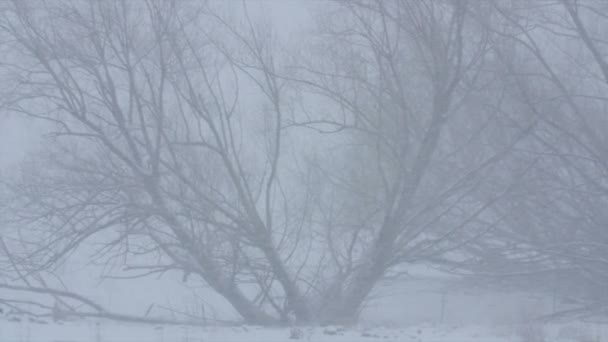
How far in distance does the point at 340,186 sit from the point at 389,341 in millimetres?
3563

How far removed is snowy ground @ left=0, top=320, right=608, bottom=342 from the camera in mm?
7399

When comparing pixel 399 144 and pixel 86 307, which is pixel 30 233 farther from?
pixel 399 144

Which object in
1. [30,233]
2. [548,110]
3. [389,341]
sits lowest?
[389,341]

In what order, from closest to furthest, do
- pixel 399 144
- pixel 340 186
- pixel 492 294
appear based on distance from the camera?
pixel 399 144, pixel 340 186, pixel 492 294

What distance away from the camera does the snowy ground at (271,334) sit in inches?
291

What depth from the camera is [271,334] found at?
848cm

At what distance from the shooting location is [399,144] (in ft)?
34.2

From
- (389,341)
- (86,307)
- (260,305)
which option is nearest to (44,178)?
(86,307)

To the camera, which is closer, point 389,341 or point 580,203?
point 389,341

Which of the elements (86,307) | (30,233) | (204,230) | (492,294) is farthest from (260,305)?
(492,294)

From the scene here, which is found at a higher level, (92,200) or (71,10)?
(71,10)

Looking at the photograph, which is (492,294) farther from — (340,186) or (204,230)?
(204,230)

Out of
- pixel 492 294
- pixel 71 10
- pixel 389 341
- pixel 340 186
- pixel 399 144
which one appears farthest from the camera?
pixel 492 294

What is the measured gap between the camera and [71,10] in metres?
9.77
